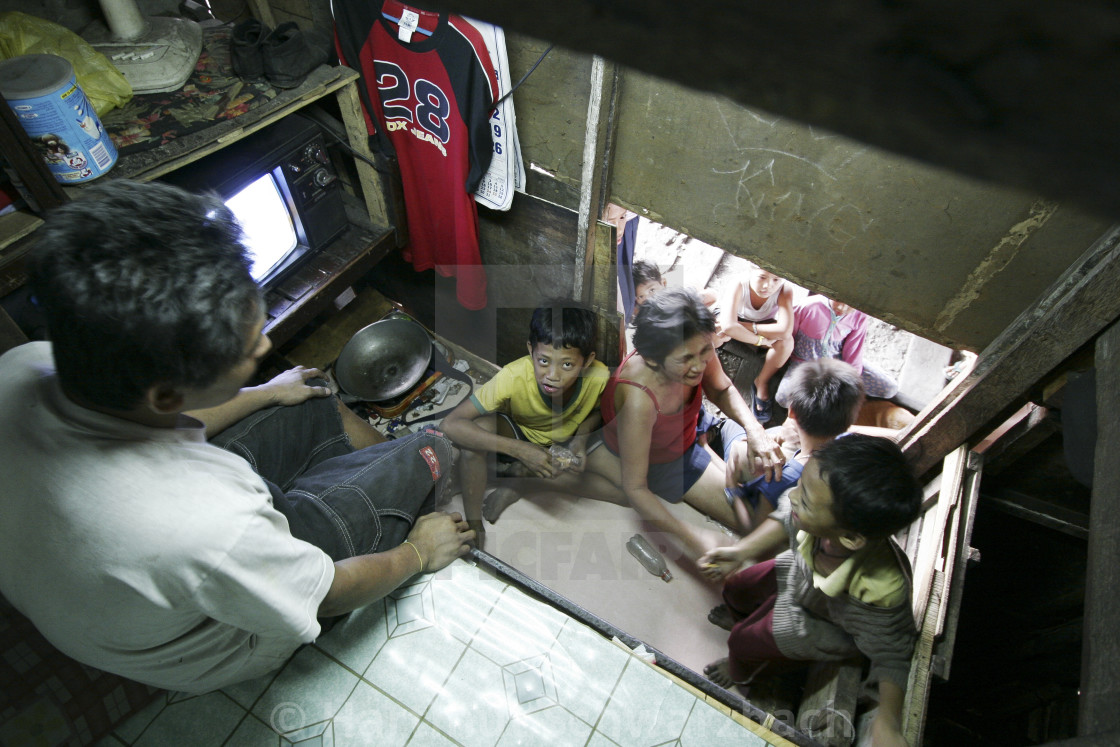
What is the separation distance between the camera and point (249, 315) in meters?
1.29

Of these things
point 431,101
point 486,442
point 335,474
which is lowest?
point 486,442

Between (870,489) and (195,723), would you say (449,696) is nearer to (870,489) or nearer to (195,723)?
(195,723)

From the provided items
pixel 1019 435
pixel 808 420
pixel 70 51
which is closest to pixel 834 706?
pixel 808 420

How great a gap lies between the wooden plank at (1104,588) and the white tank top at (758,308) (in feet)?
7.70

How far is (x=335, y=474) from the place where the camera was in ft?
6.88

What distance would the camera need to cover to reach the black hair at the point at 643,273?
11.9ft

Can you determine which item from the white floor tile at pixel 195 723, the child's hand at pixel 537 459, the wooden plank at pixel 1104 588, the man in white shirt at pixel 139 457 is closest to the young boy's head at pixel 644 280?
the child's hand at pixel 537 459

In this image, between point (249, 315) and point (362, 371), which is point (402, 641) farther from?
point (362, 371)

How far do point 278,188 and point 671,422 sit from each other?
7.51ft

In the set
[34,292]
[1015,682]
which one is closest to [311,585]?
[34,292]

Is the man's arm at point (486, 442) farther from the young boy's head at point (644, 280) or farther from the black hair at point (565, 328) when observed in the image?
the young boy's head at point (644, 280)

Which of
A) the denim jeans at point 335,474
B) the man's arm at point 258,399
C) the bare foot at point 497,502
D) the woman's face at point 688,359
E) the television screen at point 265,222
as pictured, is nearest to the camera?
the denim jeans at point 335,474

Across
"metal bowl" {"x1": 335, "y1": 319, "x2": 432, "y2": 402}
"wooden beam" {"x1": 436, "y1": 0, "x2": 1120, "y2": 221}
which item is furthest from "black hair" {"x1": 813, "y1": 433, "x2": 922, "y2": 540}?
"metal bowl" {"x1": 335, "y1": 319, "x2": 432, "y2": 402}

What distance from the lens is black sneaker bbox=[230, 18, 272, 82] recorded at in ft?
8.73
